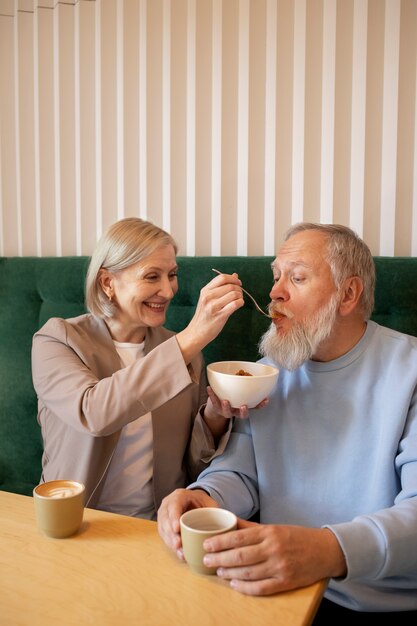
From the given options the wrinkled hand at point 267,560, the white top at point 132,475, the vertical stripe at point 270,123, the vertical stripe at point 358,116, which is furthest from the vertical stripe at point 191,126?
the wrinkled hand at point 267,560

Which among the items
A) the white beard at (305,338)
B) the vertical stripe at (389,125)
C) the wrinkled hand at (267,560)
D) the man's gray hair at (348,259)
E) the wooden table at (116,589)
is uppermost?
the vertical stripe at (389,125)

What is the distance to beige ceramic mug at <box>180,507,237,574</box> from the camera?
79cm

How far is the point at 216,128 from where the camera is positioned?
6.63ft

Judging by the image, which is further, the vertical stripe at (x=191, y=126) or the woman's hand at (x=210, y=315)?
the vertical stripe at (x=191, y=126)

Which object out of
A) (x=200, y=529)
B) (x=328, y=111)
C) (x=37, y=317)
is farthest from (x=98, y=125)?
(x=200, y=529)

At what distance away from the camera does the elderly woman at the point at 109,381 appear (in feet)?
4.30

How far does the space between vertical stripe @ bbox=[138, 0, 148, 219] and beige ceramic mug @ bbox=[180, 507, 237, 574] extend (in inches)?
61.0

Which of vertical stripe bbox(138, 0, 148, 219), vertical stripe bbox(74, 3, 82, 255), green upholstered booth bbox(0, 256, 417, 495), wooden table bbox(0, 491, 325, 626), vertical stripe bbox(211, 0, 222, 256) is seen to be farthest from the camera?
vertical stripe bbox(74, 3, 82, 255)

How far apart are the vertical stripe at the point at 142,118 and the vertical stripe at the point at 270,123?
533 millimetres

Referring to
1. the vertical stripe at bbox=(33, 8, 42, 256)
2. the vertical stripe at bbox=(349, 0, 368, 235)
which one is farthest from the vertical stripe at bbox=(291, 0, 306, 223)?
the vertical stripe at bbox=(33, 8, 42, 256)

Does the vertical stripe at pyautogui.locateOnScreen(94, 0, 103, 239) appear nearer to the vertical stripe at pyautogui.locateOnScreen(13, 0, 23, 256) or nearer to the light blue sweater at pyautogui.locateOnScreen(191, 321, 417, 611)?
the vertical stripe at pyautogui.locateOnScreen(13, 0, 23, 256)

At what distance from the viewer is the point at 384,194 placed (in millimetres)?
1841

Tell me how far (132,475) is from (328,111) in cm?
147

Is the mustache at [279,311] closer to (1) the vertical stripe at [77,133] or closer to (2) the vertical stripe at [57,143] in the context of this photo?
(1) the vertical stripe at [77,133]
